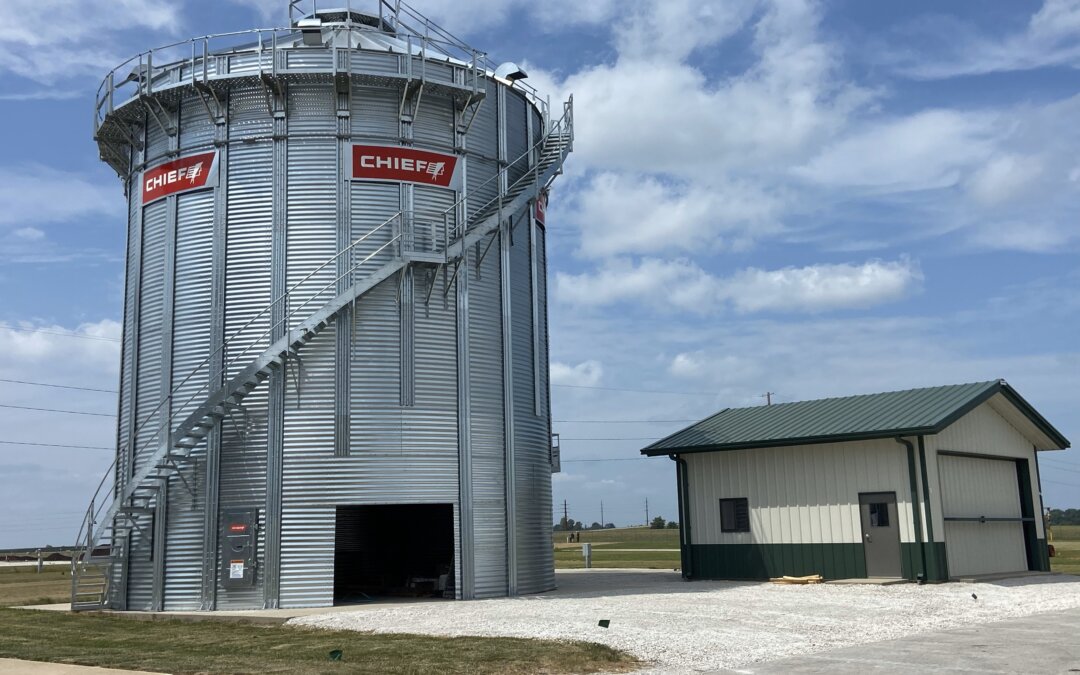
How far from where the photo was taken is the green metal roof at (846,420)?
1072 inches

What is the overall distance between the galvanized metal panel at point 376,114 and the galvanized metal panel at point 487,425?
3699 mm

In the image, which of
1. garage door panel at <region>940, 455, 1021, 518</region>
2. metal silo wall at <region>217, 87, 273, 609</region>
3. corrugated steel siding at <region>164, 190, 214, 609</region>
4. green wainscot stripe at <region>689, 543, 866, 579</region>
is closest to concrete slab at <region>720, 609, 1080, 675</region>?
green wainscot stripe at <region>689, 543, 866, 579</region>

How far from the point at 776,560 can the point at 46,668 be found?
20.3 meters

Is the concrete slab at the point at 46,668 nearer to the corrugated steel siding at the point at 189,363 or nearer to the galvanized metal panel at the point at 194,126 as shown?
the corrugated steel siding at the point at 189,363

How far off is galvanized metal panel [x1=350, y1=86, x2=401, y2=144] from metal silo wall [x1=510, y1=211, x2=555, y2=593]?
166 inches

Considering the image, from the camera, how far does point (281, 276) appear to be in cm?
2458

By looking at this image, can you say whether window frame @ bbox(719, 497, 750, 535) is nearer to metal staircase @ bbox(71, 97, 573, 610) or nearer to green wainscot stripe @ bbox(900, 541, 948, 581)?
green wainscot stripe @ bbox(900, 541, 948, 581)

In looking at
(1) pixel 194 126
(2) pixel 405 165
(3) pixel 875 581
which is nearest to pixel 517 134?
(2) pixel 405 165

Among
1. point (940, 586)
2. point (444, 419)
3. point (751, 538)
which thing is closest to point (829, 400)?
point (751, 538)

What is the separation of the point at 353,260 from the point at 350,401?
11.3 feet

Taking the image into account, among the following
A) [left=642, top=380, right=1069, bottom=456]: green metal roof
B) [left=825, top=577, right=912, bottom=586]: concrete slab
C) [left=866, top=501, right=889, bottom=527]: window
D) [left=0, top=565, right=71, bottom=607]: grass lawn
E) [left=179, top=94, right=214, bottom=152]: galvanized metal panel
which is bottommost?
[left=0, top=565, right=71, bottom=607]: grass lawn

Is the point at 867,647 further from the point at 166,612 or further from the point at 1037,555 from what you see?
the point at 1037,555

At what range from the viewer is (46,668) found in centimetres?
1434

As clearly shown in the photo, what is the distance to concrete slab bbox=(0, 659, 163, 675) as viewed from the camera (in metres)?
13.7
